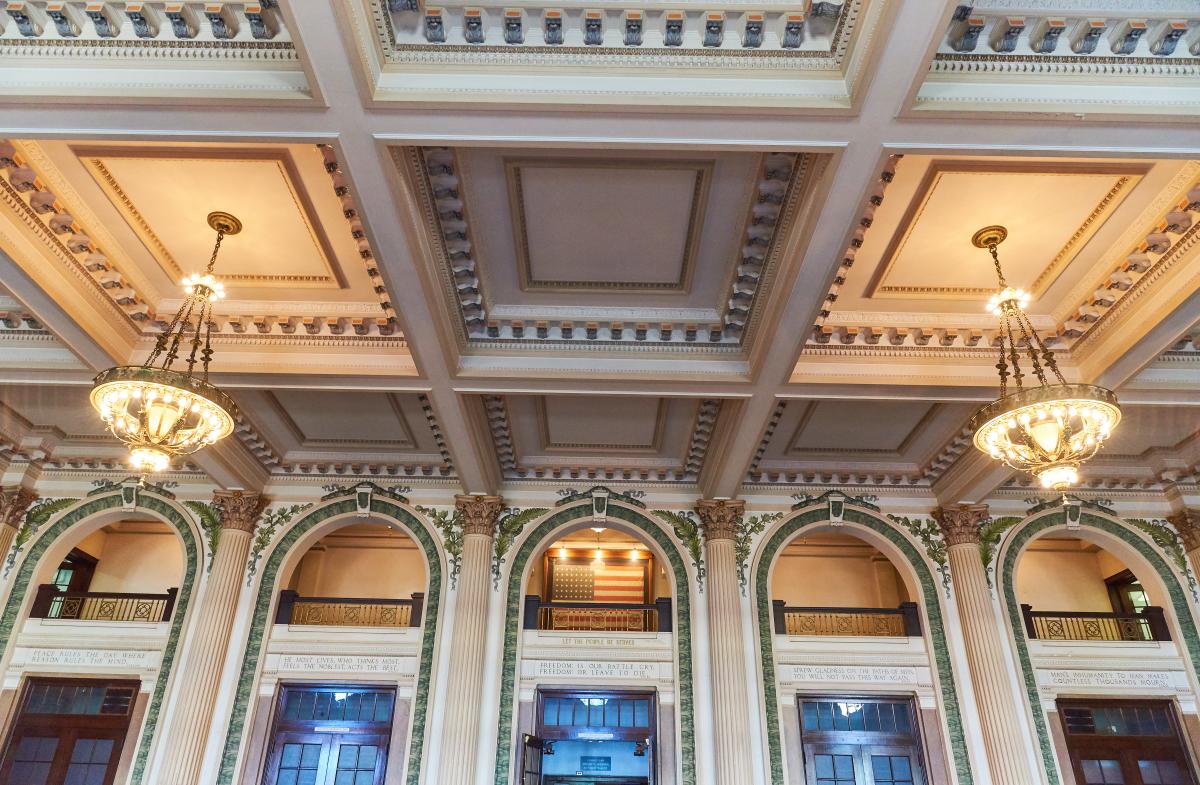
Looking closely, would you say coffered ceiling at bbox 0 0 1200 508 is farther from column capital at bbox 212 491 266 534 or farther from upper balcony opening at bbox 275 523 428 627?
upper balcony opening at bbox 275 523 428 627

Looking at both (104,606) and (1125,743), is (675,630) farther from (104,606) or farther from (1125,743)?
(104,606)

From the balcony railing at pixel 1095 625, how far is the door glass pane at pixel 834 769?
2676mm

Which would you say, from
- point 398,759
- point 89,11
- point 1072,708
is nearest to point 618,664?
point 398,759

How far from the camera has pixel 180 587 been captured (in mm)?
9445

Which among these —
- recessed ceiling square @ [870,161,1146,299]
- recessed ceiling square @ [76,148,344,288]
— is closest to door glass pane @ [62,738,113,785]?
recessed ceiling square @ [76,148,344,288]

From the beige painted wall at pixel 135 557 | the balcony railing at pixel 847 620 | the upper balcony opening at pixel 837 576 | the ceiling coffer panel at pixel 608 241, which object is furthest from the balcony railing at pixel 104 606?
the upper balcony opening at pixel 837 576

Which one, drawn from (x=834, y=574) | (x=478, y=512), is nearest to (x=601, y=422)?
(x=478, y=512)

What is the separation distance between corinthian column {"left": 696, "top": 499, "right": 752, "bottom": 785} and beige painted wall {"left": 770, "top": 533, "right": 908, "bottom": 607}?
117 inches

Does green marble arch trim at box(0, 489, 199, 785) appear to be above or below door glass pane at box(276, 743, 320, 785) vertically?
above

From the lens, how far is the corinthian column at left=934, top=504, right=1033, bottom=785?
8148mm

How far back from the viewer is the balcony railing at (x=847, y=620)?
30.5 feet

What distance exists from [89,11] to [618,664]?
25.3 feet

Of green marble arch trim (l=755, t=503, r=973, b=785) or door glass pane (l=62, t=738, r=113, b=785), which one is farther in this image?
door glass pane (l=62, t=738, r=113, b=785)

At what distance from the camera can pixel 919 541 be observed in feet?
31.5
